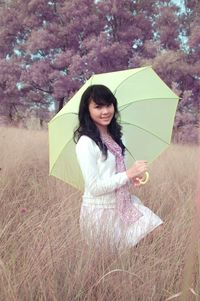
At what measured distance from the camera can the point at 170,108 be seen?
3.08 meters

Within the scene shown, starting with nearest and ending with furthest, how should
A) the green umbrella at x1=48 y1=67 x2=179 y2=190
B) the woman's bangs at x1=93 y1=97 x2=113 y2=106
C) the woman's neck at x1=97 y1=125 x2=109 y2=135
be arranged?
the woman's bangs at x1=93 y1=97 x2=113 y2=106, the woman's neck at x1=97 y1=125 x2=109 y2=135, the green umbrella at x1=48 y1=67 x2=179 y2=190

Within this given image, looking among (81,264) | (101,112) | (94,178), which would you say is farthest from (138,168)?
(81,264)

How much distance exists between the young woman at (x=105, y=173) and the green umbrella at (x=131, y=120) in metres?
0.21

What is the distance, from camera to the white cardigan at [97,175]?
2.29 meters

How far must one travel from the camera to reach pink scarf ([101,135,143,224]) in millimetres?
2383

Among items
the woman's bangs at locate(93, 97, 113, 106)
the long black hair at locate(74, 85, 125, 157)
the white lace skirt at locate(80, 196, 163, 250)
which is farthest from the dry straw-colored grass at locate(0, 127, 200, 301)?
the woman's bangs at locate(93, 97, 113, 106)

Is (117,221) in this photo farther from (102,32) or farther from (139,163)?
(102,32)

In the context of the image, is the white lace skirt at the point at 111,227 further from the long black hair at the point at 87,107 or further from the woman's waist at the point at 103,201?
the long black hair at the point at 87,107

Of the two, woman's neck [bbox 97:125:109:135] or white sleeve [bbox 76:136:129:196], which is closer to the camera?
white sleeve [bbox 76:136:129:196]

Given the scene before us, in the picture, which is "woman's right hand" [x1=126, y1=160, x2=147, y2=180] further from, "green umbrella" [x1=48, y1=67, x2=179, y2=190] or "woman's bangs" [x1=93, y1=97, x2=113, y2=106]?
"green umbrella" [x1=48, y1=67, x2=179, y2=190]

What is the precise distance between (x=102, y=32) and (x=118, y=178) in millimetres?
11808

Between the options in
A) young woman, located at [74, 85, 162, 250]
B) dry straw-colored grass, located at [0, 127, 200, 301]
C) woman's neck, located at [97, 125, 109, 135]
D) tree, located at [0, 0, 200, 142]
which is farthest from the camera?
tree, located at [0, 0, 200, 142]

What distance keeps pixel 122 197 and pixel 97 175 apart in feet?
0.63

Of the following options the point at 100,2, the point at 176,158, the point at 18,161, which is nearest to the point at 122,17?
the point at 100,2
